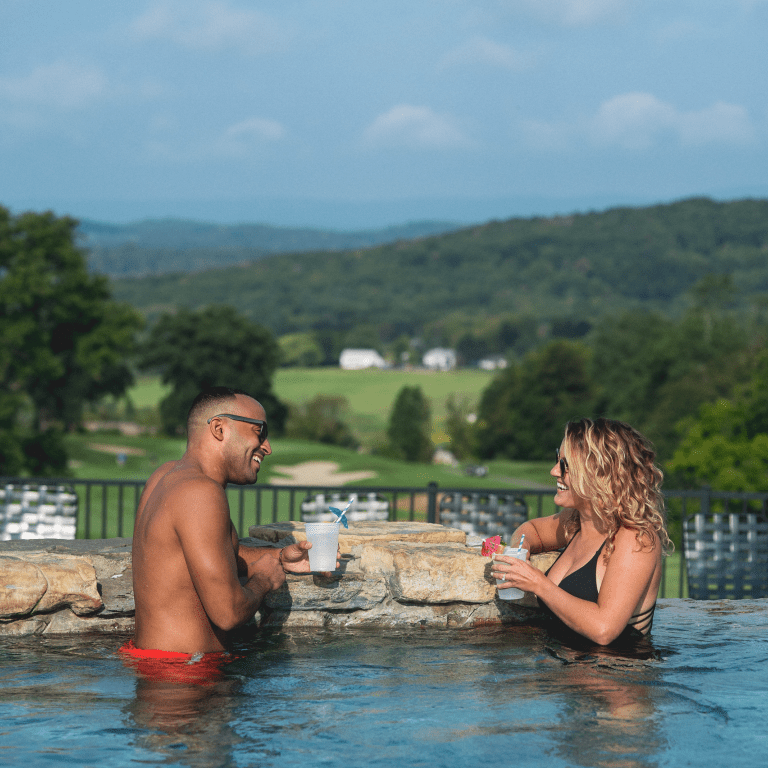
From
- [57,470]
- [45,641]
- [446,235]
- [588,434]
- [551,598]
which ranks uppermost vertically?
[446,235]

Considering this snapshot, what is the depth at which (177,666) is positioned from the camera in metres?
4.17

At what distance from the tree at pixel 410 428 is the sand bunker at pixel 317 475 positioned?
39983 mm

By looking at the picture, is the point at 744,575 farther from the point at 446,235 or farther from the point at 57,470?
the point at 446,235

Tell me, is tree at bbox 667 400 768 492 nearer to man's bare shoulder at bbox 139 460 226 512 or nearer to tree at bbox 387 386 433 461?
man's bare shoulder at bbox 139 460 226 512

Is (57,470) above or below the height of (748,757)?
below

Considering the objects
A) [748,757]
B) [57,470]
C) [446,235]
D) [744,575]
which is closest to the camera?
[748,757]

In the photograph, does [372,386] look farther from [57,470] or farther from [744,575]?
[744,575]

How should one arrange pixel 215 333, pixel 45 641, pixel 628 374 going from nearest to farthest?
pixel 45 641
pixel 215 333
pixel 628 374

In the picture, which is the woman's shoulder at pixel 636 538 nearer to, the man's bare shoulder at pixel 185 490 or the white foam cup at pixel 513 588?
the white foam cup at pixel 513 588

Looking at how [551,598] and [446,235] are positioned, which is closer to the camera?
[551,598]

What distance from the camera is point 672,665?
15.0 ft

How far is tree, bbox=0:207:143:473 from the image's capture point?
35594 millimetres

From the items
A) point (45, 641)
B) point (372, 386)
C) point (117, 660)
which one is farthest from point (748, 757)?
point (372, 386)

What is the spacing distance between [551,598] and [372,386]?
371ft
